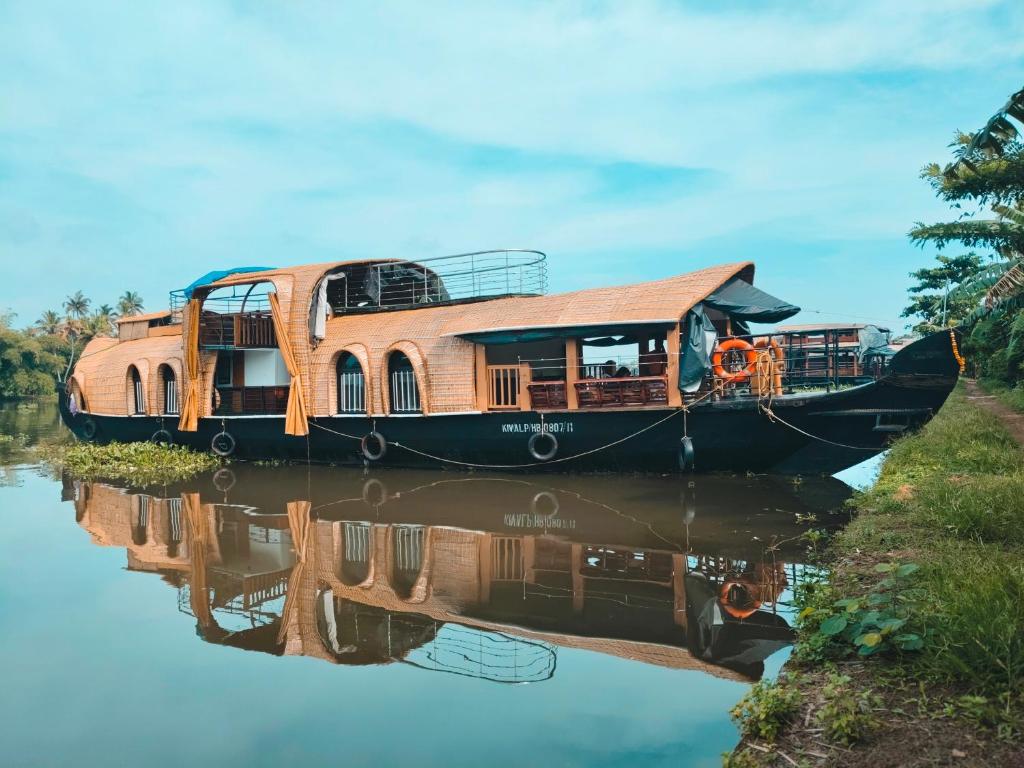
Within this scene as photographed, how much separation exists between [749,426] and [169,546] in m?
7.21

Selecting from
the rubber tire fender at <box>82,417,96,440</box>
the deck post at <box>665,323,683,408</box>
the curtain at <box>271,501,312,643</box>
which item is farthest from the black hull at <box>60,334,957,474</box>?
the rubber tire fender at <box>82,417,96,440</box>

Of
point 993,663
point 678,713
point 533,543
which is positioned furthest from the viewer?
point 533,543

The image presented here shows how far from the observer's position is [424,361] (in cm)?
1216

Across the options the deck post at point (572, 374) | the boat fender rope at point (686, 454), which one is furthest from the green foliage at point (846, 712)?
the deck post at point (572, 374)

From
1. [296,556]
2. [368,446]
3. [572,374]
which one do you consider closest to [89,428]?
[368,446]

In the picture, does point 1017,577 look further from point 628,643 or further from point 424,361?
point 424,361

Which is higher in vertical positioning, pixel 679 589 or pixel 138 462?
pixel 138 462

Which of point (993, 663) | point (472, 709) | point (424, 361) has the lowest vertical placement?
point (472, 709)

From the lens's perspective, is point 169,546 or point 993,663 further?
point 169,546

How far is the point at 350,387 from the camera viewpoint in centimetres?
1335

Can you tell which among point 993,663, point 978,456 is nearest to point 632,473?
point 978,456

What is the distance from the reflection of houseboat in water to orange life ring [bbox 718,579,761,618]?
20 millimetres

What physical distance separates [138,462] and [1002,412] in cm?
1718

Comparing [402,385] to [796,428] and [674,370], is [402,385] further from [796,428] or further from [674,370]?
[796,428]
